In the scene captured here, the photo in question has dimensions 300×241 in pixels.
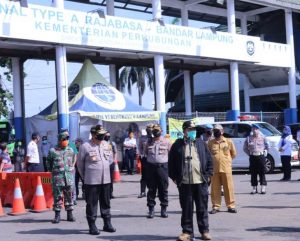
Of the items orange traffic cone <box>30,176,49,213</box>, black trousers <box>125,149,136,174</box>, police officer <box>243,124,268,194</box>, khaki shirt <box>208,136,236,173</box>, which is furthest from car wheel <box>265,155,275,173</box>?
orange traffic cone <box>30,176,49,213</box>

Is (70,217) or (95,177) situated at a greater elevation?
(95,177)

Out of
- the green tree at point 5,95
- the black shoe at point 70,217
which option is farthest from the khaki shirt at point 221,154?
the green tree at point 5,95

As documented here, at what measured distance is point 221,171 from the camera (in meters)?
11.0

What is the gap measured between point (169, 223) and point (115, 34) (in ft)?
46.5

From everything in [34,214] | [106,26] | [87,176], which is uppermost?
[106,26]

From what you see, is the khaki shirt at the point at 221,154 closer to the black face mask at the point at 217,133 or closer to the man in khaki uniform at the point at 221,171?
the man in khaki uniform at the point at 221,171

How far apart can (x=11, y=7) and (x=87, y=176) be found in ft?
38.2

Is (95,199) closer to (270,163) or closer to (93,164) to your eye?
(93,164)

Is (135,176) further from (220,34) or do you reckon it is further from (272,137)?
(220,34)

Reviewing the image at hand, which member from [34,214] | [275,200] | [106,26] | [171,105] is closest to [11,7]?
[106,26]

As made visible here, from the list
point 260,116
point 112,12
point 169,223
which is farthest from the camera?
point 260,116

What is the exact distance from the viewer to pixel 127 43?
23359 mm

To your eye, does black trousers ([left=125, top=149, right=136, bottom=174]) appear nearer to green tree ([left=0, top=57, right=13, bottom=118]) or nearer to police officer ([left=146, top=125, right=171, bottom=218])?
green tree ([left=0, top=57, right=13, bottom=118])

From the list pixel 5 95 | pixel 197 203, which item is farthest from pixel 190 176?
pixel 5 95
